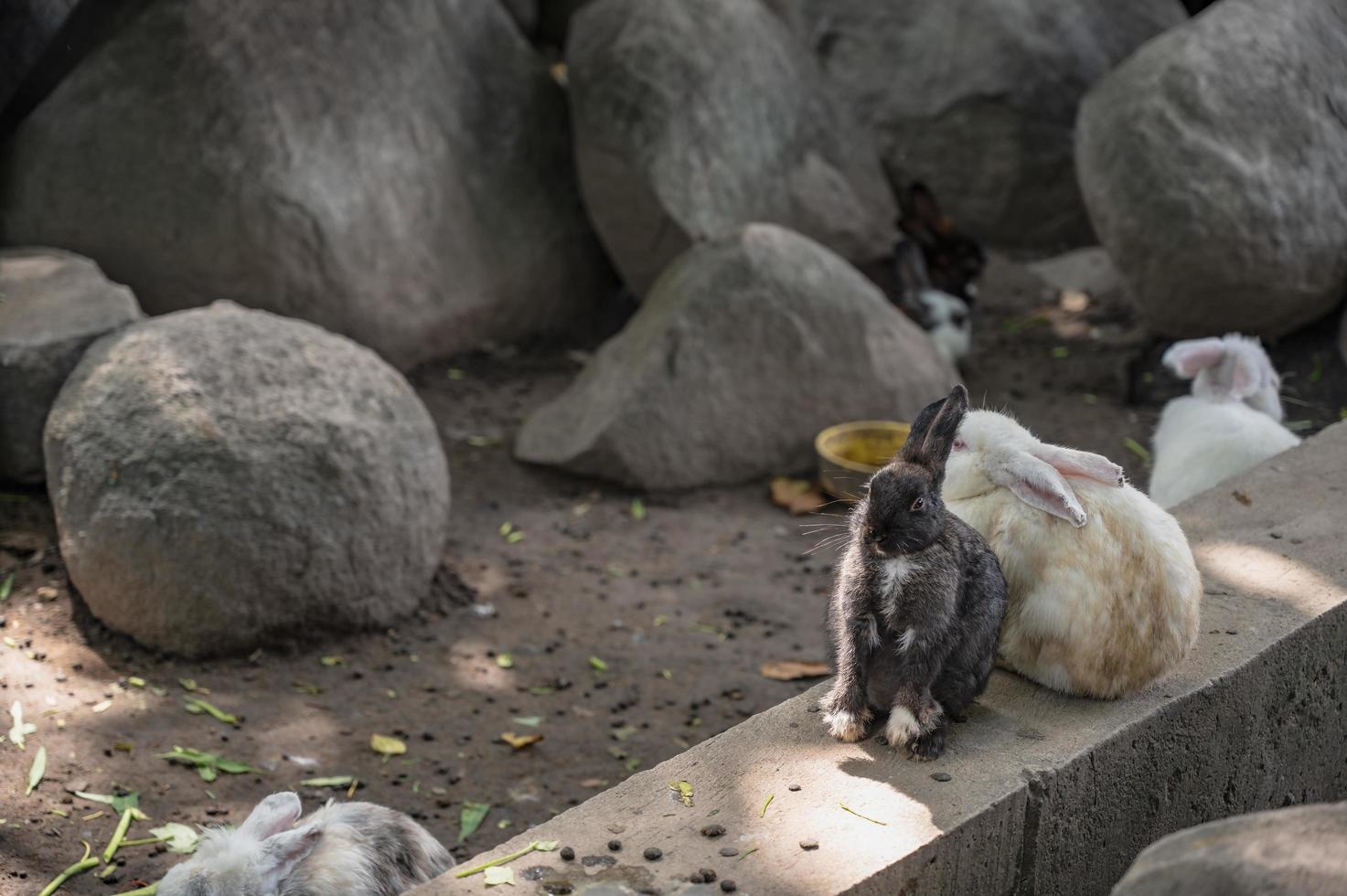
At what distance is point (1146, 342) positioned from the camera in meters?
8.02

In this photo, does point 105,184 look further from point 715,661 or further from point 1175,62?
point 1175,62

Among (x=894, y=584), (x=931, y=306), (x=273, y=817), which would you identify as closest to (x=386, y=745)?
(x=273, y=817)

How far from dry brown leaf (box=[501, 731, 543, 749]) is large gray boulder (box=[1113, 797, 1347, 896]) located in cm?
275

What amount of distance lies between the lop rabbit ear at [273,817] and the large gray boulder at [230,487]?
6.07 feet

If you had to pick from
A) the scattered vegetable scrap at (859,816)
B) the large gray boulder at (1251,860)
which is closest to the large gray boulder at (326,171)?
the scattered vegetable scrap at (859,816)

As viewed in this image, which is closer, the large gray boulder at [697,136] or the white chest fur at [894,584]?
the white chest fur at [894,584]

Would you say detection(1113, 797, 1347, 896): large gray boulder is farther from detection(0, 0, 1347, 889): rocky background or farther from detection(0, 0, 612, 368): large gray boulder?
detection(0, 0, 612, 368): large gray boulder

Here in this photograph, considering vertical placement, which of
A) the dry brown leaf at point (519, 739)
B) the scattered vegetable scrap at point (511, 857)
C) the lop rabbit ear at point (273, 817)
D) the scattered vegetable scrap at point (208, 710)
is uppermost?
the scattered vegetable scrap at point (511, 857)

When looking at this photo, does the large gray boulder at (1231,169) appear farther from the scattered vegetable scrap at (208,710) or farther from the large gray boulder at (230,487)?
the scattered vegetable scrap at (208,710)

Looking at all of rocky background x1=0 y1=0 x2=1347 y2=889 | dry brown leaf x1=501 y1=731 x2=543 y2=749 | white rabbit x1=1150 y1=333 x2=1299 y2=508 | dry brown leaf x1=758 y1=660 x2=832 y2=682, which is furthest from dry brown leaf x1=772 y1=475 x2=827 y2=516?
dry brown leaf x1=501 y1=731 x2=543 y2=749

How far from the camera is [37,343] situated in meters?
5.54

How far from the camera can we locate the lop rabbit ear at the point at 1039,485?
3055 mm

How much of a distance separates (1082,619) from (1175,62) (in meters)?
5.17

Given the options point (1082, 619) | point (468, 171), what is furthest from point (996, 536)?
point (468, 171)
